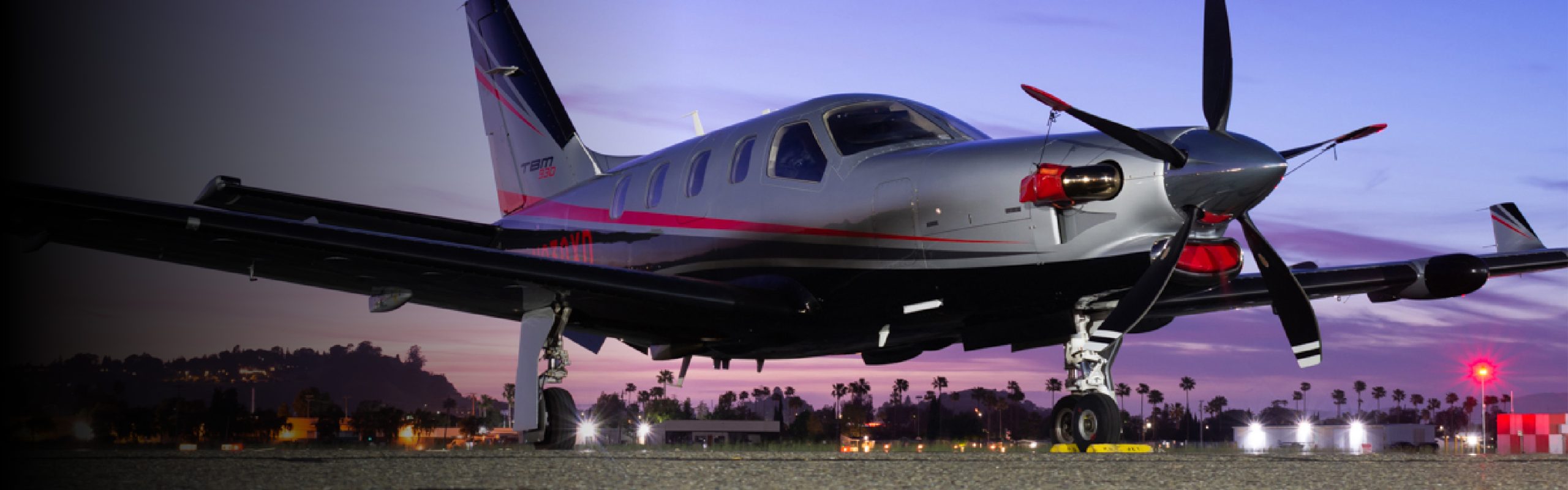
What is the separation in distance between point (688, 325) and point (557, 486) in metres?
7.58

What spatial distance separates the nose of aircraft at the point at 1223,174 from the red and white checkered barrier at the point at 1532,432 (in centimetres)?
1210

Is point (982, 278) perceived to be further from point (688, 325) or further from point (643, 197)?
point (643, 197)

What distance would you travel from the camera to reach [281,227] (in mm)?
11656

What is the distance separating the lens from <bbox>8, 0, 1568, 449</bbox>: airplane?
34.9ft

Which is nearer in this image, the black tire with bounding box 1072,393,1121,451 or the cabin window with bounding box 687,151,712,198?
the black tire with bounding box 1072,393,1121,451

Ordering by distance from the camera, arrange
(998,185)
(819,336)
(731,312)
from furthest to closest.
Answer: (819,336)
(731,312)
(998,185)

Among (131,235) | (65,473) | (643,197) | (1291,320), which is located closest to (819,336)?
(643,197)

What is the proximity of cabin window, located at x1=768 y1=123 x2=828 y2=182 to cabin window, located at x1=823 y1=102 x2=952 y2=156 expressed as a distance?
25cm

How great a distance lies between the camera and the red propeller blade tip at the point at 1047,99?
10.6 meters

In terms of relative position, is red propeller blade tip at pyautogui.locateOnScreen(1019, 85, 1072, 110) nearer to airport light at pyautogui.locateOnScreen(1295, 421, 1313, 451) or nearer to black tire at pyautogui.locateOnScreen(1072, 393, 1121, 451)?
black tire at pyautogui.locateOnScreen(1072, 393, 1121, 451)

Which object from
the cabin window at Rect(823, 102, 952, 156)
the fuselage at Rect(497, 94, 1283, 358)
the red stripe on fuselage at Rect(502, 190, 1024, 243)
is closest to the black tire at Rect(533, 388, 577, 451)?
the fuselage at Rect(497, 94, 1283, 358)

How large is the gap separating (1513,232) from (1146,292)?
31.7ft

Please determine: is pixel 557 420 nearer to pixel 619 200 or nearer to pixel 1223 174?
pixel 619 200

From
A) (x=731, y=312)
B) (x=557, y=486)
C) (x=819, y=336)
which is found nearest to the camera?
(x=557, y=486)
